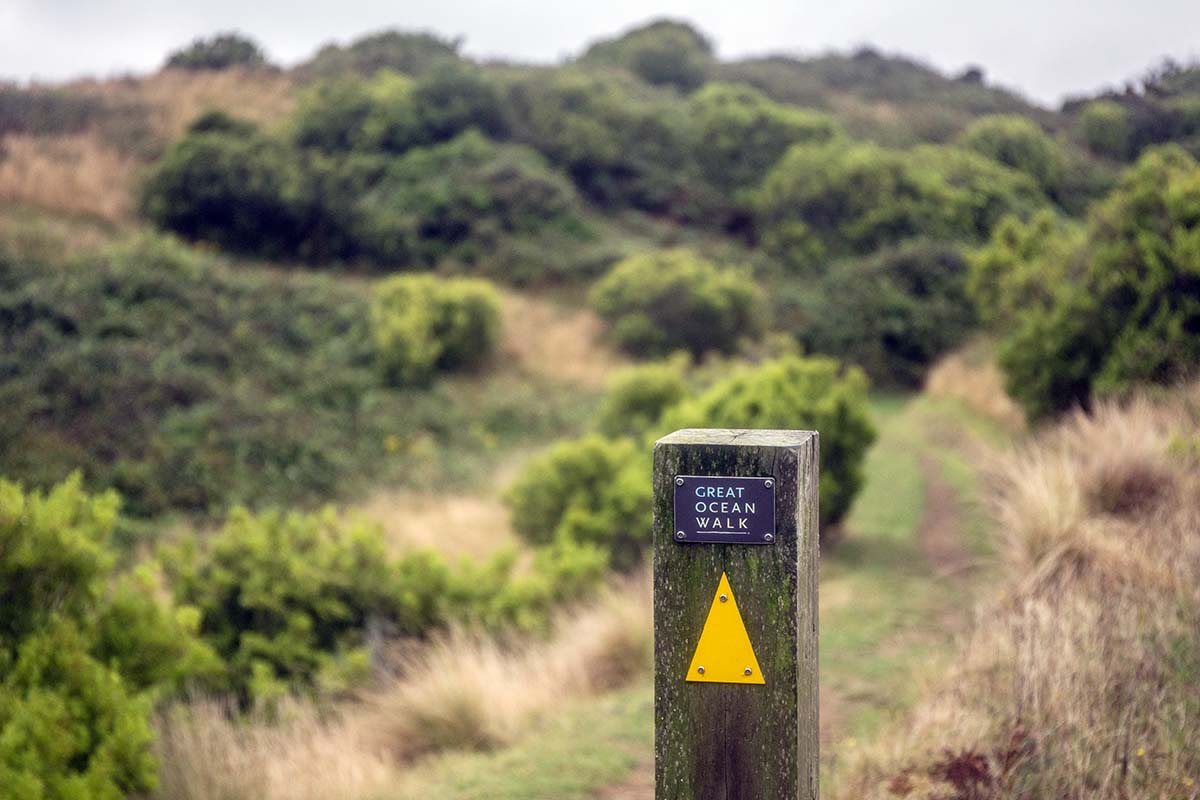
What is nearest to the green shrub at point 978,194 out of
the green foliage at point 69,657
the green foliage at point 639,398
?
the green foliage at point 639,398

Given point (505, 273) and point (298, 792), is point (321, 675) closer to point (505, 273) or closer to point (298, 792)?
point (298, 792)

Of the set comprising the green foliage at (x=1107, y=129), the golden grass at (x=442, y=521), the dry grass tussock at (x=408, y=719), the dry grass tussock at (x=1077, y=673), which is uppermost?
the green foliage at (x=1107, y=129)

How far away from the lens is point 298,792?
487 centimetres

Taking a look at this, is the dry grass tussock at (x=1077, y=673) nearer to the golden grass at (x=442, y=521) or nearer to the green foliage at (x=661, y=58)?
the golden grass at (x=442, y=521)

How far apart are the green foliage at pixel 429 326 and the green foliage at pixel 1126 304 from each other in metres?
12.1

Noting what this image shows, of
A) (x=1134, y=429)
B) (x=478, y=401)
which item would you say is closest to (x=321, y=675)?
(x=1134, y=429)

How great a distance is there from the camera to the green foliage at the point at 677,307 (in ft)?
79.0

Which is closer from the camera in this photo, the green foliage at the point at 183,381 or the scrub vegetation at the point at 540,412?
the scrub vegetation at the point at 540,412

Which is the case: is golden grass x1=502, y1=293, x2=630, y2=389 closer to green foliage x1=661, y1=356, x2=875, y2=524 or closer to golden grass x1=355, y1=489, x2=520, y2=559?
golden grass x1=355, y1=489, x2=520, y2=559

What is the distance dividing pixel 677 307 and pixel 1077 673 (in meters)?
20.4

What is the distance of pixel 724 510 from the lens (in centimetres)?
257

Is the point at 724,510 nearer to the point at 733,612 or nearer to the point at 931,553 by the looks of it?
the point at 733,612

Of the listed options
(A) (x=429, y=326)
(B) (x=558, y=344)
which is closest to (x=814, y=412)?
(A) (x=429, y=326)

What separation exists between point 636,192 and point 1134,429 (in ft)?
91.0
